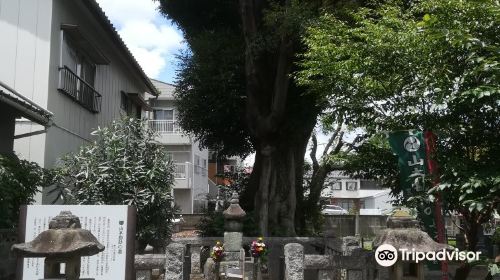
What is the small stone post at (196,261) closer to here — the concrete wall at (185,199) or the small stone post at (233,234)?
the small stone post at (233,234)

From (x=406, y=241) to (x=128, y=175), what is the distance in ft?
21.6

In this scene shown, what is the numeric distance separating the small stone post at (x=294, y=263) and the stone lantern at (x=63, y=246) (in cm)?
386

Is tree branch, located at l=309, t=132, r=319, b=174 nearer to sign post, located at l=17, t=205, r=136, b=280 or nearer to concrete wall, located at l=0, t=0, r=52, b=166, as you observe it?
concrete wall, located at l=0, t=0, r=52, b=166

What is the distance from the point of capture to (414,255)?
20.3 feet

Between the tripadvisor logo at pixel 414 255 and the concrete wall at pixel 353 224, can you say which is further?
the concrete wall at pixel 353 224

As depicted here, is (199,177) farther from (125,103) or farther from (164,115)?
(125,103)

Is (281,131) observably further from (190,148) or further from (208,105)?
(190,148)

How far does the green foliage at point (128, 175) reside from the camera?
10812 mm

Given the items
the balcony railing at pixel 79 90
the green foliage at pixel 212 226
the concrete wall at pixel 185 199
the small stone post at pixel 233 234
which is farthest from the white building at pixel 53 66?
the concrete wall at pixel 185 199

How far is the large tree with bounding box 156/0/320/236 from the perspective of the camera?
14.1 metres

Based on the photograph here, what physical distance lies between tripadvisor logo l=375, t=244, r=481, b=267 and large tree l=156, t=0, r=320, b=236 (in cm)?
748

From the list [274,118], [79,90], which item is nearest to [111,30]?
[79,90]

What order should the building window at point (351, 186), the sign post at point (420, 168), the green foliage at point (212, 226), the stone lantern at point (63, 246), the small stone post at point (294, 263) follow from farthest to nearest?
the building window at point (351, 186)
the green foliage at point (212, 226)
the small stone post at point (294, 263)
the sign post at point (420, 168)
the stone lantern at point (63, 246)

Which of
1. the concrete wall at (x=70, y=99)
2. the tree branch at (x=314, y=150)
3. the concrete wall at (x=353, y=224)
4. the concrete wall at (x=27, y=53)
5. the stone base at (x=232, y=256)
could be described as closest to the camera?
the concrete wall at (x=27, y=53)
